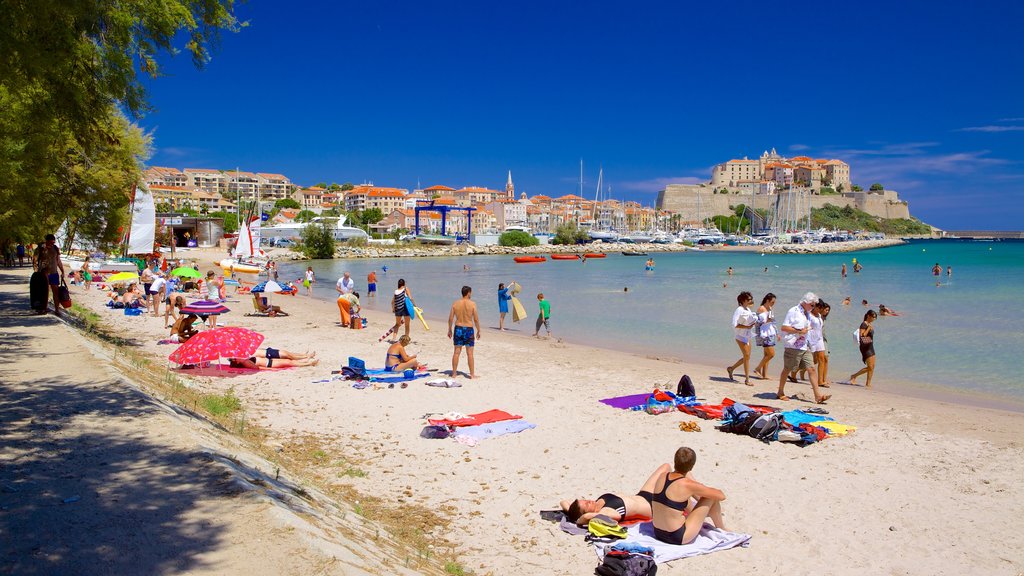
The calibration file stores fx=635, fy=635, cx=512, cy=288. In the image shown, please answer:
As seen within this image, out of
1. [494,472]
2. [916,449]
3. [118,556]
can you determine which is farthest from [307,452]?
[916,449]

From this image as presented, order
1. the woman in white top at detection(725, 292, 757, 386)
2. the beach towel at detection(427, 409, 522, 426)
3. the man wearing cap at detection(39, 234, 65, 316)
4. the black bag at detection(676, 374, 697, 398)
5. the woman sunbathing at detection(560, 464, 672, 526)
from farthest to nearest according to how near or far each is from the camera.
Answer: the man wearing cap at detection(39, 234, 65, 316), the woman in white top at detection(725, 292, 757, 386), the black bag at detection(676, 374, 697, 398), the beach towel at detection(427, 409, 522, 426), the woman sunbathing at detection(560, 464, 672, 526)

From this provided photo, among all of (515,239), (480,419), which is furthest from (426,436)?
(515,239)

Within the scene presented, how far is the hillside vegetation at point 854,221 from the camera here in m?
148

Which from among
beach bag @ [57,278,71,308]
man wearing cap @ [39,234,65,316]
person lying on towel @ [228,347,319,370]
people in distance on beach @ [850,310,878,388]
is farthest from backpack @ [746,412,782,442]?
beach bag @ [57,278,71,308]

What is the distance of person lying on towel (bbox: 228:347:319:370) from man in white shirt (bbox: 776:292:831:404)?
835 centimetres

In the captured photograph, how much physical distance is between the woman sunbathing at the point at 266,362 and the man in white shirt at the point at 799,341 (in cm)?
835

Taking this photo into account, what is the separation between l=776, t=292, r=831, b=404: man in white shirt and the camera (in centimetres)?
970

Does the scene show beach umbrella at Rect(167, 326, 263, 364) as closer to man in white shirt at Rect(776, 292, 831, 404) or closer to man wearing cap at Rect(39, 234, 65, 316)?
man wearing cap at Rect(39, 234, 65, 316)

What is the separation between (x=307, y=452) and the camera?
7.19 m

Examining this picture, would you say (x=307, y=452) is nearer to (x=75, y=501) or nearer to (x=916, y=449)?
(x=75, y=501)

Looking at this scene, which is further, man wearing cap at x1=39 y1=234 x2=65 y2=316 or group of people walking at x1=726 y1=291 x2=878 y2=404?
man wearing cap at x1=39 y1=234 x2=65 y2=316

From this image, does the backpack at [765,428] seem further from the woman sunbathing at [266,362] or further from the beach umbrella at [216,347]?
the beach umbrella at [216,347]

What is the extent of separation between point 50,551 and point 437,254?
84776mm

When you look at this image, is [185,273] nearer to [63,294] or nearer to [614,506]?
[63,294]
